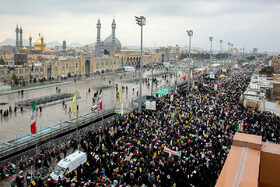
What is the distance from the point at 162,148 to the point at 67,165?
4.48 metres

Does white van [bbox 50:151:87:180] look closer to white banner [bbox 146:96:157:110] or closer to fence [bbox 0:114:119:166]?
fence [bbox 0:114:119:166]

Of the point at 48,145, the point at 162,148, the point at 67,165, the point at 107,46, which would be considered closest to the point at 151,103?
the point at 162,148

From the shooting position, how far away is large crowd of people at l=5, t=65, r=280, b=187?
8797mm

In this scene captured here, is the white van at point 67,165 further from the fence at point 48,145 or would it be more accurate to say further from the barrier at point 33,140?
the barrier at point 33,140

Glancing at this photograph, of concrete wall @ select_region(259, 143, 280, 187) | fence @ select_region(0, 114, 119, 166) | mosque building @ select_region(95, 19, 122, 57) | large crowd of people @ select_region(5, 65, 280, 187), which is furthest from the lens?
mosque building @ select_region(95, 19, 122, 57)

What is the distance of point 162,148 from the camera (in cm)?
1136

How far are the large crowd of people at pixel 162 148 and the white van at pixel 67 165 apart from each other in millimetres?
271

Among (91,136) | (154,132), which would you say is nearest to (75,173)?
(91,136)

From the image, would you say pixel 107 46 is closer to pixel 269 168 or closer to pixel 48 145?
pixel 48 145

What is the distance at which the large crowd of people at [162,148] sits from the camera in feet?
28.9

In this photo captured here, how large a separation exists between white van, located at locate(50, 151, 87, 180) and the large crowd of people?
0.89ft

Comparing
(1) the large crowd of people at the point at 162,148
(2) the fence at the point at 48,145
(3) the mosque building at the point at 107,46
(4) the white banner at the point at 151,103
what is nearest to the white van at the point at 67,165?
(1) the large crowd of people at the point at 162,148

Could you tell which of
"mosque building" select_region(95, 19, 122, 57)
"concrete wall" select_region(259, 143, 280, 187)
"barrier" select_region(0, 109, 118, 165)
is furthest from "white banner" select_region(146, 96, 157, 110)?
"mosque building" select_region(95, 19, 122, 57)

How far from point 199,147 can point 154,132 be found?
2.97 metres
